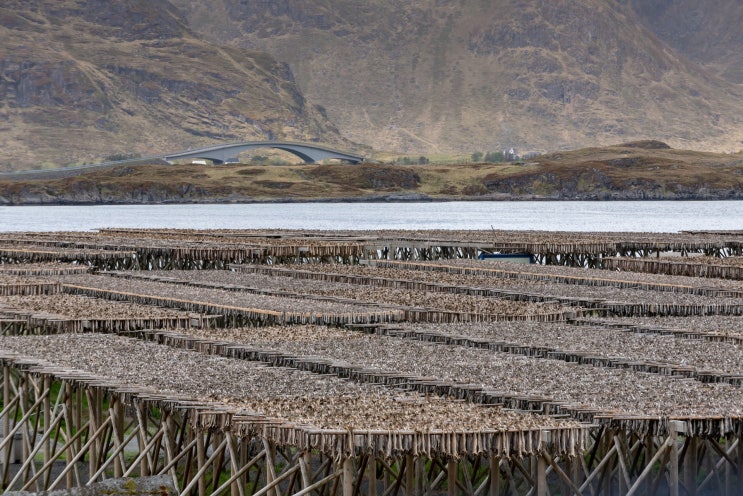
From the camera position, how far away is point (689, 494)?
82.1ft

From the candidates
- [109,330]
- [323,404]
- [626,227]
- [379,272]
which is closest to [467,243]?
[379,272]

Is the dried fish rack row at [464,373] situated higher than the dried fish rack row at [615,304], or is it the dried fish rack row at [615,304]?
the dried fish rack row at [464,373]

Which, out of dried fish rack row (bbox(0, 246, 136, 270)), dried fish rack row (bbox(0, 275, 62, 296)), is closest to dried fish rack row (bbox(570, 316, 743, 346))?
dried fish rack row (bbox(0, 275, 62, 296))

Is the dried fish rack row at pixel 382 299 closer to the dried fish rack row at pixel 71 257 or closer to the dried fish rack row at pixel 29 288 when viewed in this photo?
the dried fish rack row at pixel 29 288

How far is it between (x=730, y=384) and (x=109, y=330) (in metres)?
17.6

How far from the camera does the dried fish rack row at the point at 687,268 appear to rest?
60.8m

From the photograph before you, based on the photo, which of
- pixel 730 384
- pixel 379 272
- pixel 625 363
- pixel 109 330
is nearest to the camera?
pixel 730 384

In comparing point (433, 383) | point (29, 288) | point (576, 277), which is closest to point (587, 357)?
point (433, 383)

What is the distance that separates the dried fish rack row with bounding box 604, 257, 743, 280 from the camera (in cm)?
6081

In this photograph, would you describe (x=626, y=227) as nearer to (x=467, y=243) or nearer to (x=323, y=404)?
(x=467, y=243)

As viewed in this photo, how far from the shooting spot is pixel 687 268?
62.6 m

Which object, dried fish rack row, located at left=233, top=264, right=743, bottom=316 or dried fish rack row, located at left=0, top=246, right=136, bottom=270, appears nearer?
dried fish rack row, located at left=233, top=264, right=743, bottom=316

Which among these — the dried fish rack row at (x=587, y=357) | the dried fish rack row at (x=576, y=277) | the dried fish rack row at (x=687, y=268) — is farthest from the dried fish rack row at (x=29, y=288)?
the dried fish rack row at (x=687, y=268)

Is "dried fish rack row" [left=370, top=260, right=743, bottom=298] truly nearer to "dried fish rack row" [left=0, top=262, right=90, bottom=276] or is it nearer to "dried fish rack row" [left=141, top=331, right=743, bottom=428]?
"dried fish rack row" [left=0, top=262, right=90, bottom=276]
